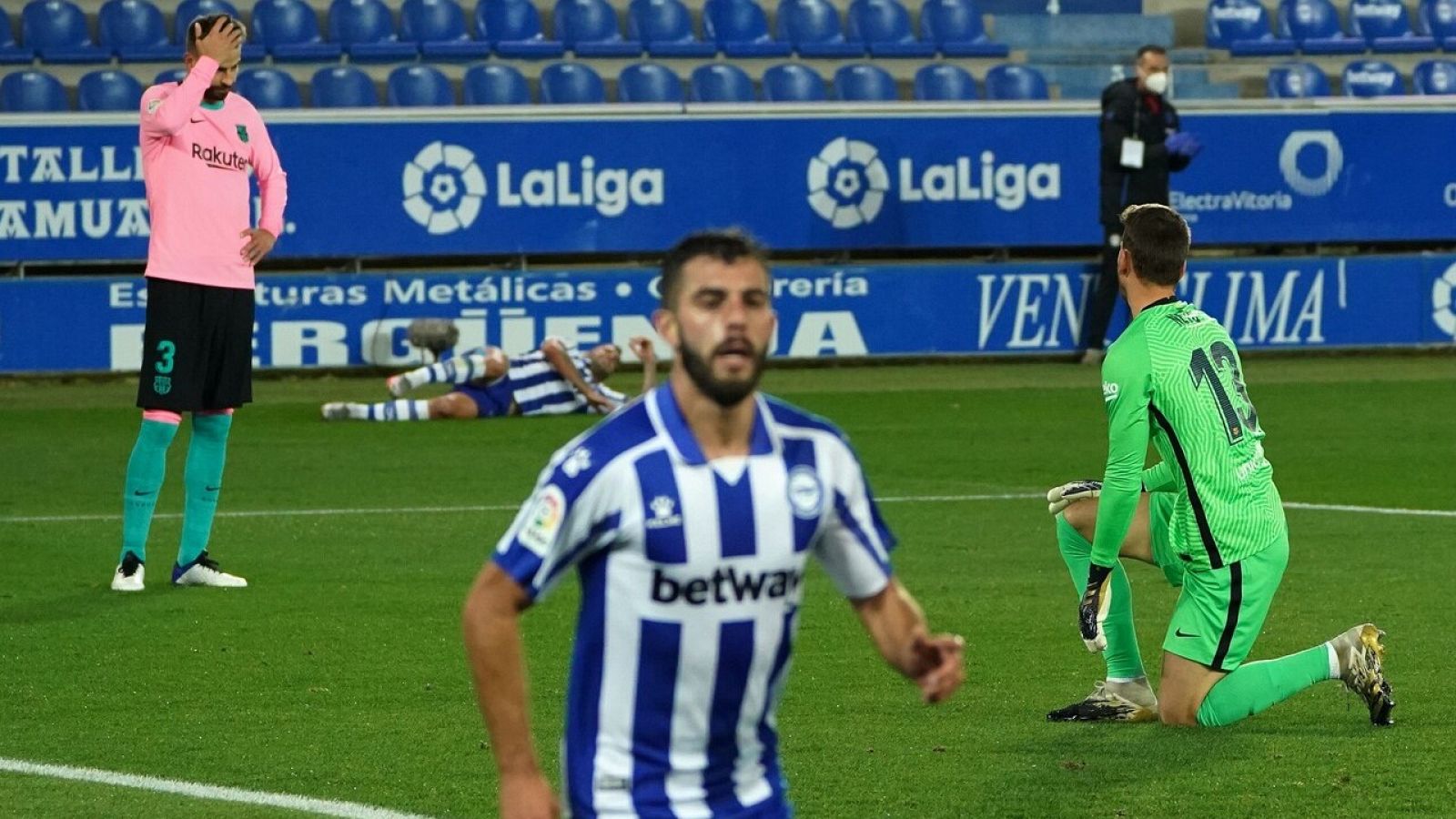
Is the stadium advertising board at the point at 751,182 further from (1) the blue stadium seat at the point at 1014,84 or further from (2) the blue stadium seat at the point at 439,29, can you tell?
(2) the blue stadium seat at the point at 439,29

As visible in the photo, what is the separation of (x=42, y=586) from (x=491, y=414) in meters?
6.73

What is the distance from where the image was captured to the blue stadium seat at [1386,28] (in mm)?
22312

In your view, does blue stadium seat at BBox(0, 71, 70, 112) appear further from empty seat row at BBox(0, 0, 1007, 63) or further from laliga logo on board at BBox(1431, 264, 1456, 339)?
laliga logo on board at BBox(1431, 264, 1456, 339)

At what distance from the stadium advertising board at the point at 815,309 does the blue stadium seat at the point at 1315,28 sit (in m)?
4.19

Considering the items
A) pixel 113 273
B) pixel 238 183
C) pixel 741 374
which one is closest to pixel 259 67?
pixel 113 273

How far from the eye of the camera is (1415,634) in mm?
7609

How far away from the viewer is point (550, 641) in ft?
25.1

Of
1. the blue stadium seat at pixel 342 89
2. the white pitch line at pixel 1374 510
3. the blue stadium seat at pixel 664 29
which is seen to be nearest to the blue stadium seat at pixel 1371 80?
the blue stadium seat at pixel 664 29

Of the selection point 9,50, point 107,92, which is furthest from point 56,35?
point 107,92

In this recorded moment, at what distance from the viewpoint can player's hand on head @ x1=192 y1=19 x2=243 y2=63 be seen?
822 cm

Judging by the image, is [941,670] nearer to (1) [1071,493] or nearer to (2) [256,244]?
(1) [1071,493]

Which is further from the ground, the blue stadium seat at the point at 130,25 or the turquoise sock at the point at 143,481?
the blue stadium seat at the point at 130,25

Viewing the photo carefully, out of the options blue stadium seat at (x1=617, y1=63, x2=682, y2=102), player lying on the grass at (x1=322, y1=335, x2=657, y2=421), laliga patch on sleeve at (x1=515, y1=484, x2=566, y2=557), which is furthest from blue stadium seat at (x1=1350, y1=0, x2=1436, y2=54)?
laliga patch on sleeve at (x1=515, y1=484, x2=566, y2=557)

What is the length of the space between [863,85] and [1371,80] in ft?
17.0
